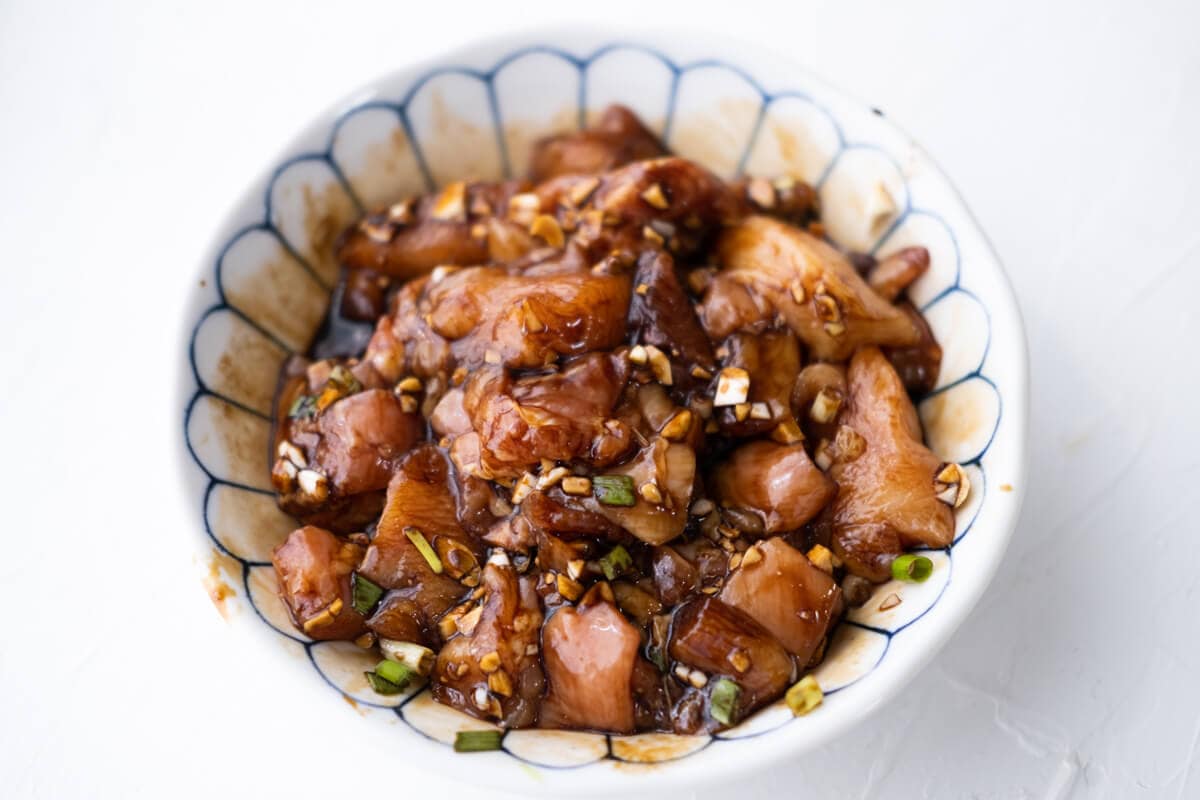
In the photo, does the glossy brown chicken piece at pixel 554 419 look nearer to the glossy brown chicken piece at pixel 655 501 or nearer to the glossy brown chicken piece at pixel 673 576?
the glossy brown chicken piece at pixel 655 501

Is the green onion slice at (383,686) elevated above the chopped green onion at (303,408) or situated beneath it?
situated beneath

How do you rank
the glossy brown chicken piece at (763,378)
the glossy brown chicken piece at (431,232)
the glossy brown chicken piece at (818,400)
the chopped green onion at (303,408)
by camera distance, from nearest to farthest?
the glossy brown chicken piece at (763,378)
the glossy brown chicken piece at (818,400)
the chopped green onion at (303,408)
the glossy brown chicken piece at (431,232)

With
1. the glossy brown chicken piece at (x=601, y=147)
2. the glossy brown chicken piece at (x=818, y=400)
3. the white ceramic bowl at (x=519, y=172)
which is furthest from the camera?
the glossy brown chicken piece at (x=601, y=147)

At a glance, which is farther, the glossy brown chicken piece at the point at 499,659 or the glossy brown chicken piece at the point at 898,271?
the glossy brown chicken piece at the point at 898,271

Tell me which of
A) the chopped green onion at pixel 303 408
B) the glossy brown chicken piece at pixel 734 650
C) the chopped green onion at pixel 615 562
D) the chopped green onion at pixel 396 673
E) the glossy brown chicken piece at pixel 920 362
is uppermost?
the glossy brown chicken piece at pixel 920 362

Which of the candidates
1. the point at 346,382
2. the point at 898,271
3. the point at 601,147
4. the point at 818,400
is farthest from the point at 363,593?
the point at 898,271

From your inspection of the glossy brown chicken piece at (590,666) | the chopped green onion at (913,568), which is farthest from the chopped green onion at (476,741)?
the chopped green onion at (913,568)
